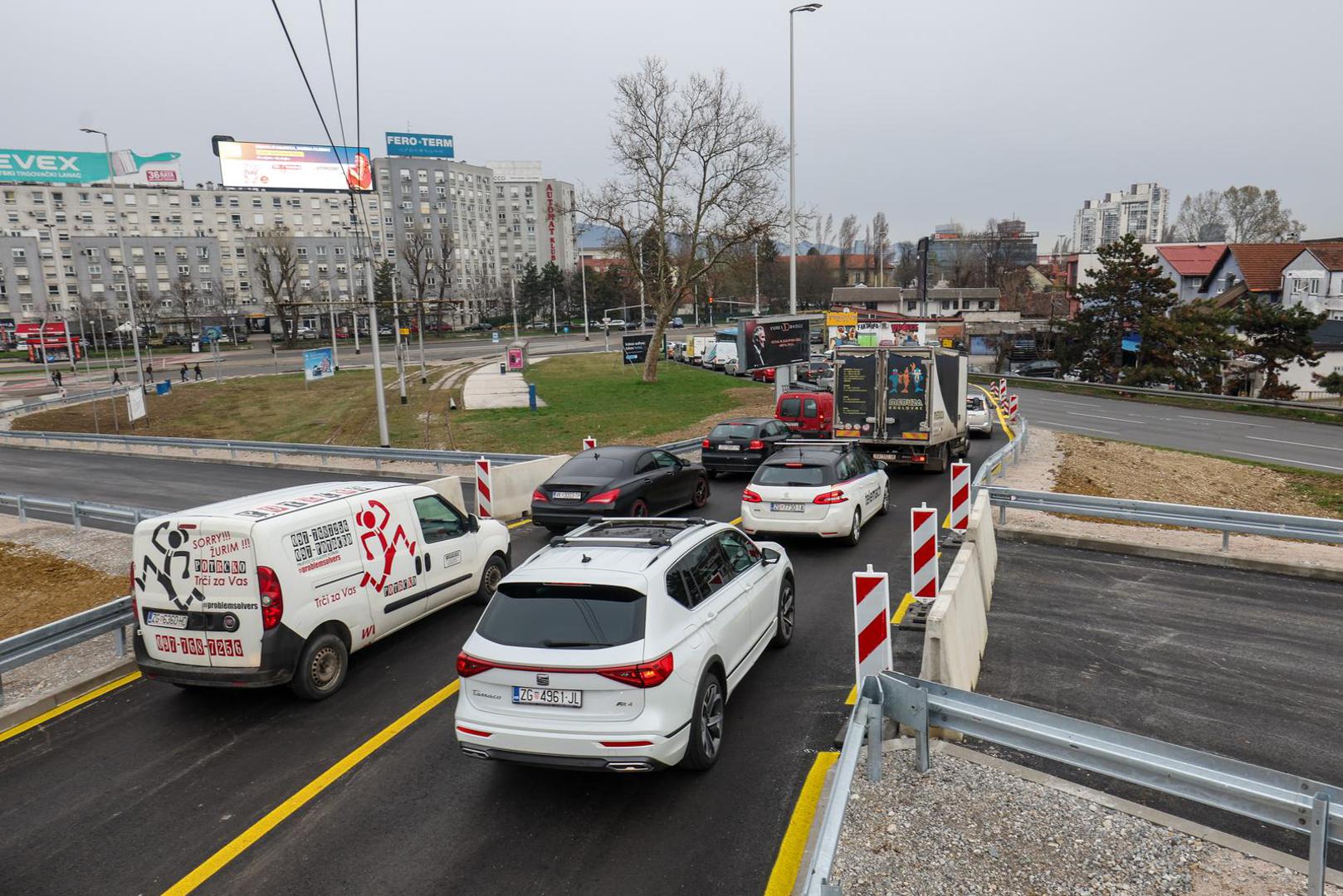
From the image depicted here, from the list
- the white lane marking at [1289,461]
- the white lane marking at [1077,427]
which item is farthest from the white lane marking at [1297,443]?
the white lane marking at [1077,427]

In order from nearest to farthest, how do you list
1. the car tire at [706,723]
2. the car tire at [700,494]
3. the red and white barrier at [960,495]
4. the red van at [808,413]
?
the car tire at [706,723]
the red and white barrier at [960,495]
the car tire at [700,494]
the red van at [808,413]

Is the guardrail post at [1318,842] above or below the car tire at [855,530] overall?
above

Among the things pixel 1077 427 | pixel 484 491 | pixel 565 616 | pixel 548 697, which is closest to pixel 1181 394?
pixel 1077 427

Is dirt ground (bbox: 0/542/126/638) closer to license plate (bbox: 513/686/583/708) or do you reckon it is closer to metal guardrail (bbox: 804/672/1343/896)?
license plate (bbox: 513/686/583/708)

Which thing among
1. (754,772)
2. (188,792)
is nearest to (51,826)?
(188,792)

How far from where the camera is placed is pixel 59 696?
302 inches

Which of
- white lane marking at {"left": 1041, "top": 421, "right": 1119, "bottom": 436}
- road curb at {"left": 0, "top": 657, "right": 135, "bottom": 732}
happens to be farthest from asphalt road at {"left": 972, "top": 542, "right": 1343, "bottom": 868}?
white lane marking at {"left": 1041, "top": 421, "right": 1119, "bottom": 436}

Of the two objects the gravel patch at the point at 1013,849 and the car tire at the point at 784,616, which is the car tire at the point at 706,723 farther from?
the car tire at the point at 784,616

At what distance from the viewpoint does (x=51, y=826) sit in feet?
18.5

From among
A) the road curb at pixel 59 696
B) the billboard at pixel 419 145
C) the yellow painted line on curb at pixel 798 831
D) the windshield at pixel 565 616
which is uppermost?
the billboard at pixel 419 145

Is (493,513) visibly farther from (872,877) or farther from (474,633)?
(872,877)

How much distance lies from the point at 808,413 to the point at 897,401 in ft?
16.2

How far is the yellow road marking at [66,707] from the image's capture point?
7.10m

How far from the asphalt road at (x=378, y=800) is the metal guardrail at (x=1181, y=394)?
37656 mm
